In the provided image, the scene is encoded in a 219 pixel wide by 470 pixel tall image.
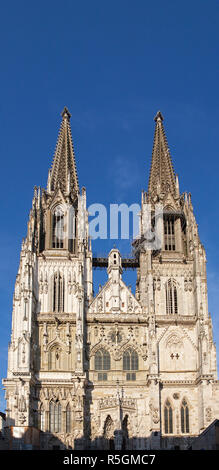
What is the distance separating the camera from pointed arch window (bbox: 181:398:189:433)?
60438 mm

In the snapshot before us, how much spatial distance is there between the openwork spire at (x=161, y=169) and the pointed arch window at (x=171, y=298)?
1157cm

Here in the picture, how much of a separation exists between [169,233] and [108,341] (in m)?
14.4

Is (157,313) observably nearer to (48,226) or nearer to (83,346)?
(83,346)

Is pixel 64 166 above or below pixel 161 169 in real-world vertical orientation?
below

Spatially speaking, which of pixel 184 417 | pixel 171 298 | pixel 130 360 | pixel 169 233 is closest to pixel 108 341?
pixel 130 360

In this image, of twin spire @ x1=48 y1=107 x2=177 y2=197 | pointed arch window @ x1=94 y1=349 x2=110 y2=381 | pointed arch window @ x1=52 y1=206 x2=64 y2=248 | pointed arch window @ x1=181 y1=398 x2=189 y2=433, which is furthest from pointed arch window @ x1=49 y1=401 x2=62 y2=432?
twin spire @ x1=48 y1=107 x2=177 y2=197

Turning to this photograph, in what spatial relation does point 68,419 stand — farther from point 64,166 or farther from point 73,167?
point 73,167

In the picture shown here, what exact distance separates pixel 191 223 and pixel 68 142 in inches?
706

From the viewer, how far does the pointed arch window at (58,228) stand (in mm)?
69188

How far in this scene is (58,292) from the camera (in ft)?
216

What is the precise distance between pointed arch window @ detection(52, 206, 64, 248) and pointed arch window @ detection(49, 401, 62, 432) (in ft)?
55.6

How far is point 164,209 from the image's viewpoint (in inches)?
2813

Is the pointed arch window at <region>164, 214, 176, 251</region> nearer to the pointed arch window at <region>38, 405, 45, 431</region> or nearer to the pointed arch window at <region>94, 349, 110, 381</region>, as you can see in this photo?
the pointed arch window at <region>94, 349, 110, 381</region>
